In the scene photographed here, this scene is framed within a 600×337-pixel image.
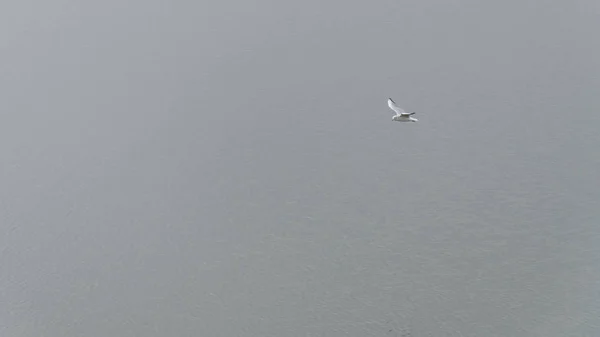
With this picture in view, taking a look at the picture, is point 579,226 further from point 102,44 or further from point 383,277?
point 102,44

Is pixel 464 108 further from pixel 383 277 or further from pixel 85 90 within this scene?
pixel 85 90

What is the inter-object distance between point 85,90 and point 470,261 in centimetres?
844

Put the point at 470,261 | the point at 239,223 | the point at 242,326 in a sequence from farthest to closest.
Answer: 1. the point at 239,223
2. the point at 470,261
3. the point at 242,326

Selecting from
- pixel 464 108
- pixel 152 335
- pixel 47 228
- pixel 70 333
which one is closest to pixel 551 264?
pixel 464 108

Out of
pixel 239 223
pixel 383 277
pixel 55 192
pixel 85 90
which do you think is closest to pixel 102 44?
pixel 85 90

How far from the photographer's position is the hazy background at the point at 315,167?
40.6 feet

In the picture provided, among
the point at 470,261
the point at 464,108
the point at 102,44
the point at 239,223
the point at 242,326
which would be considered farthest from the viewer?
the point at 102,44

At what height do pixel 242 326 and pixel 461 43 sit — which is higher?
pixel 461 43

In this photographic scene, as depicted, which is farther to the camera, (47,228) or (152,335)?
(47,228)

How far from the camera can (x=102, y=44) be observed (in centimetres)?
1798

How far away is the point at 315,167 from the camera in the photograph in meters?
14.7

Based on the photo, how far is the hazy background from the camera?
40.6 ft

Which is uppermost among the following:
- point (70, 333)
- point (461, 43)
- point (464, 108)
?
point (461, 43)

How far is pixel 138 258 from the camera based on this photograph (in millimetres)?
13258
